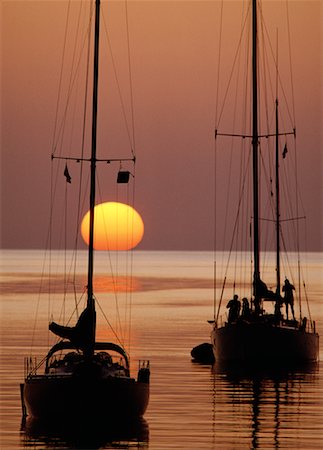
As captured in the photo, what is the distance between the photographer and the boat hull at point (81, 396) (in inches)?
1405

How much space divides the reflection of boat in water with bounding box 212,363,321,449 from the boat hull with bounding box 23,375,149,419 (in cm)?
255

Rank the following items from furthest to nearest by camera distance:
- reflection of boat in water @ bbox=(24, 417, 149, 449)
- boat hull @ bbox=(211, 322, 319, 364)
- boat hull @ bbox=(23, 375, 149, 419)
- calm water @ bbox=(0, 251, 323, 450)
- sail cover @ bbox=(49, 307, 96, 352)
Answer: boat hull @ bbox=(211, 322, 319, 364) → sail cover @ bbox=(49, 307, 96, 352) → boat hull @ bbox=(23, 375, 149, 419) → calm water @ bbox=(0, 251, 323, 450) → reflection of boat in water @ bbox=(24, 417, 149, 449)

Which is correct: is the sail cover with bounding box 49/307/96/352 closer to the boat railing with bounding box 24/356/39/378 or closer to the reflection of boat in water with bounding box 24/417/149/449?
the boat railing with bounding box 24/356/39/378

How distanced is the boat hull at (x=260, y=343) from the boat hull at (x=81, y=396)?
17173mm

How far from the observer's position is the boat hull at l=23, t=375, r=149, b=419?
35688mm

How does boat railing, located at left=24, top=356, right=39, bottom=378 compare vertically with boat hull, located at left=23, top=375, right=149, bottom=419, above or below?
above

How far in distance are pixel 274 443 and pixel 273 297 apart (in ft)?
66.7

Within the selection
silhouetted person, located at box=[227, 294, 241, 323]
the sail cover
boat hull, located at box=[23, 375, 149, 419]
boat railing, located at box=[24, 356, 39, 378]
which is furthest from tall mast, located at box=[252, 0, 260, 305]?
boat hull, located at box=[23, 375, 149, 419]

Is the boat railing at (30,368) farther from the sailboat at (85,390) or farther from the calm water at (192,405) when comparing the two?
the sailboat at (85,390)

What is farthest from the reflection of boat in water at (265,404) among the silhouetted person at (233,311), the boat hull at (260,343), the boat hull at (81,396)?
the boat hull at (81,396)

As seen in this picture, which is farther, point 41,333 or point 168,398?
point 41,333

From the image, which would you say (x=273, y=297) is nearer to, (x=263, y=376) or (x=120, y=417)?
(x=263, y=376)

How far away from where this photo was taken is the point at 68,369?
37.8 m

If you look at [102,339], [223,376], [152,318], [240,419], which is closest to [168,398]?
[240,419]
